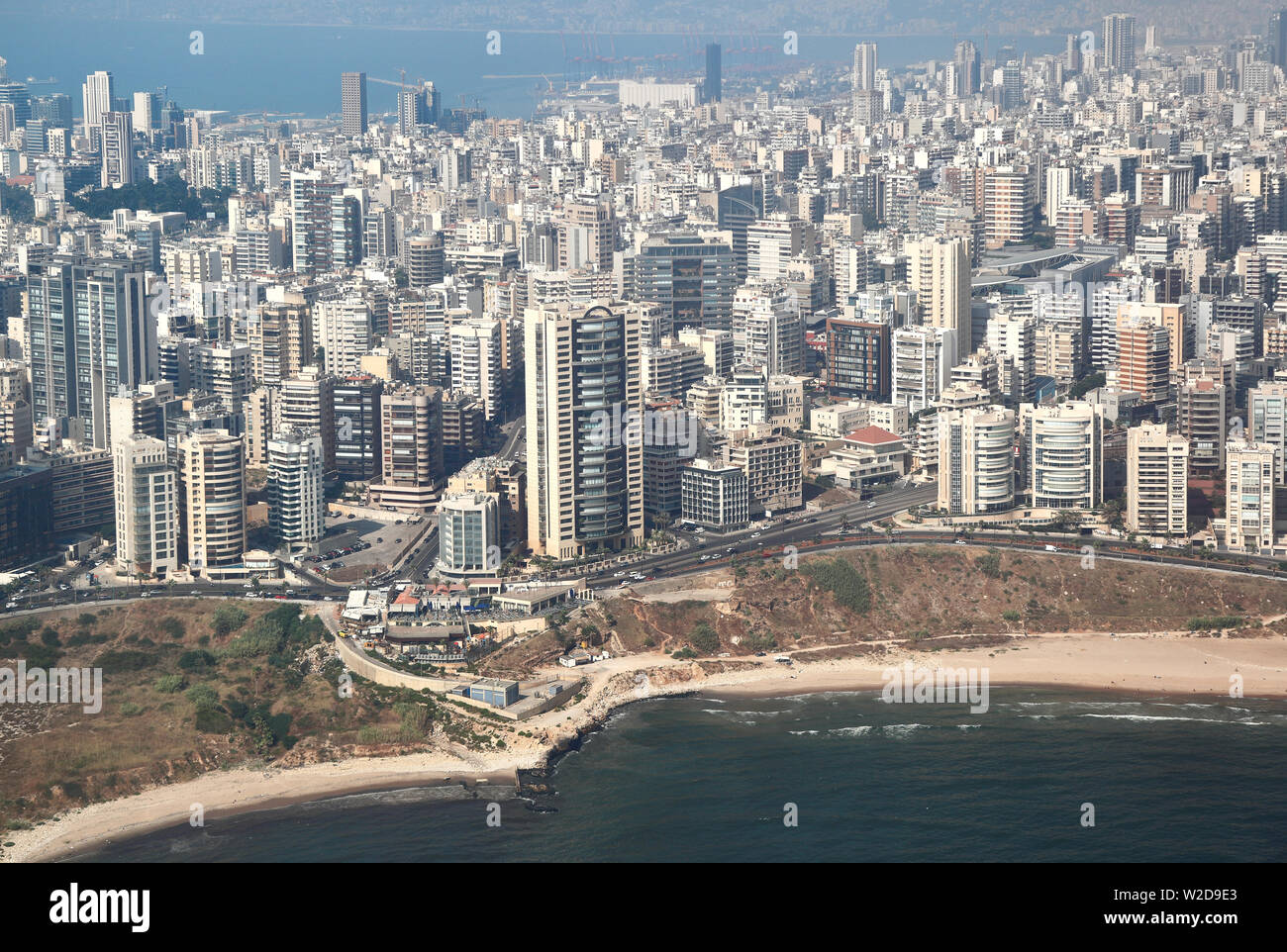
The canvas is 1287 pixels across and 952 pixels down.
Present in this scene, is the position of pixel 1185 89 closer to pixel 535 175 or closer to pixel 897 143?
pixel 897 143

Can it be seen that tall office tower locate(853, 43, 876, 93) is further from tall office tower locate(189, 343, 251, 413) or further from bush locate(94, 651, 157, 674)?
bush locate(94, 651, 157, 674)

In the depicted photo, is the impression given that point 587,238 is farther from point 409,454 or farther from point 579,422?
point 579,422

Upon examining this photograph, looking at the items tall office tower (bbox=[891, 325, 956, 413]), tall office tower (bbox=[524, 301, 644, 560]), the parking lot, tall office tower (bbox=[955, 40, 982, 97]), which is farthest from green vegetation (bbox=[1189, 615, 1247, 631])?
tall office tower (bbox=[955, 40, 982, 97])

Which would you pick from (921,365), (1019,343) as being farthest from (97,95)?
(921,365)

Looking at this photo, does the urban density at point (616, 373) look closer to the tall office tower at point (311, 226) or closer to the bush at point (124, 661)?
the tall office tower at point (311, 226)

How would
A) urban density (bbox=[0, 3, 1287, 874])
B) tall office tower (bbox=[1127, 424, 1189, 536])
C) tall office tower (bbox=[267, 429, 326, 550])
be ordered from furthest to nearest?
tall office tower (bbox=[267, 429, 326, 550]) → tall office tower (bbox=[1127, 424, 1189, 536]) → urban density (bbox=[0, 3, 1287, 874])

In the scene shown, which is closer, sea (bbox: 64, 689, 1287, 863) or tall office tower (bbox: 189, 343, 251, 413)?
sea (bbox: 64, 689, 1287, 863)

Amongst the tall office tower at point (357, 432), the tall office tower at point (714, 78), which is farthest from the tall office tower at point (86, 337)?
the tall office tower at point (714, 78)
